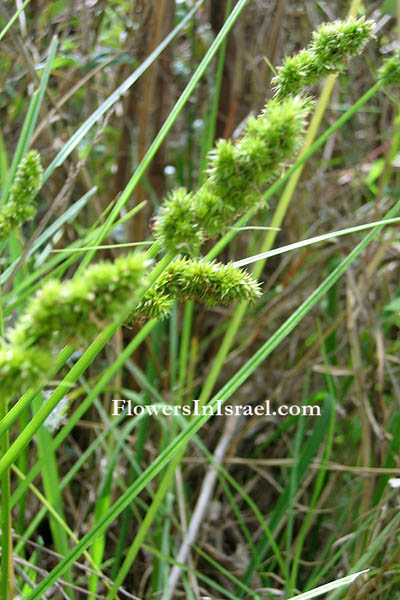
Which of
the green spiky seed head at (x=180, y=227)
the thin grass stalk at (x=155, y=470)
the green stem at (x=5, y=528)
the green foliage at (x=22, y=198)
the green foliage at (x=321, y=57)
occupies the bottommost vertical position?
the thin grass stalk at (x=155, y=470)

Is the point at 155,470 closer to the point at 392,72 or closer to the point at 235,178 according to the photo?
the point at 235,178

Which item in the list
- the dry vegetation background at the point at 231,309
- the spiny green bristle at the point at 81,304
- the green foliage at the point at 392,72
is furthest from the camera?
the dry vegetation background at the point at 231,309

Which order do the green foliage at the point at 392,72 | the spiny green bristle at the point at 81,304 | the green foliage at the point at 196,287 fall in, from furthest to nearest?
the green foliage at the point at 392,72
the green foliage at the point at 196,287
the spiny green bristle at the point at 81,304

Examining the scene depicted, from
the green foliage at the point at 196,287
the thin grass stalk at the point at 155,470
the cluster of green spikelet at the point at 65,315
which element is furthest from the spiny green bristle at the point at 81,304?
the thin grass stalk at the point at 155,470

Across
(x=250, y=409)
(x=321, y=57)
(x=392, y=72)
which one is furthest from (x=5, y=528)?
(x=250, y=409)

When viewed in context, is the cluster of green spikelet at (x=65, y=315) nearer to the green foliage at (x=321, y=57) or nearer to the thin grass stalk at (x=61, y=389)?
the thin grass stalk at (x=61, y=389)

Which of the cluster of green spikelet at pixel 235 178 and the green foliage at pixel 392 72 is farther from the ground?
the cluster of green spikelet at pixel 235 178

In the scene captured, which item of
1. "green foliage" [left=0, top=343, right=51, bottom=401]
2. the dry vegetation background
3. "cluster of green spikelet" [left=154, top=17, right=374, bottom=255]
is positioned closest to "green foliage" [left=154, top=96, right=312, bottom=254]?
"cluster of green spikelet" [left=154, top=17, right=374, bottom=255]

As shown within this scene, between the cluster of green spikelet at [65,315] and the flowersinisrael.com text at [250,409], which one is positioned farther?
the flowersinisrael.com text at [250,409]
